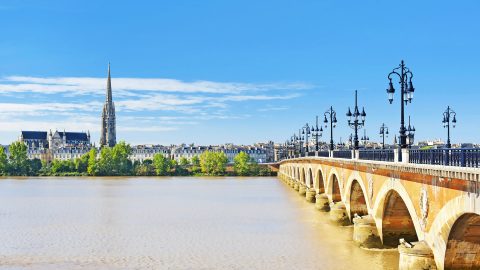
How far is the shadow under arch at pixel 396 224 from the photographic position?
28172 millimetres

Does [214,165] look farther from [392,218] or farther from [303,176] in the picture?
[392,218]

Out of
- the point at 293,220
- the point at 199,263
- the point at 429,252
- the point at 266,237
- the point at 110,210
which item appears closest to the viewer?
the point at 429,252

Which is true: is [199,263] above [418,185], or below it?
below

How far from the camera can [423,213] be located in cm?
2070

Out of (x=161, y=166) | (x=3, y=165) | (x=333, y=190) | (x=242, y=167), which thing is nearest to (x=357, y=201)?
(x=333, y=190)

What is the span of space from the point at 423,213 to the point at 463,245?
6.82 ft

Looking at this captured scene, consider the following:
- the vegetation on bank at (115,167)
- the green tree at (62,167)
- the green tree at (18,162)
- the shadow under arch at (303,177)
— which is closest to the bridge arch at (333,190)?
the shadow under arch at (303,177)

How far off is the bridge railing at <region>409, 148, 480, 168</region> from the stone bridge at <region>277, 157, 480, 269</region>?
0.45m

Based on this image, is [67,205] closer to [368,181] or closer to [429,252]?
[368,181]

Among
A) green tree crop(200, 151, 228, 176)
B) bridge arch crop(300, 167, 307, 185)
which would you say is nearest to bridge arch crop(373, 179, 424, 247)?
bridge arch crop(300, 167, 307, 185)

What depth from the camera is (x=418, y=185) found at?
21.1 metres

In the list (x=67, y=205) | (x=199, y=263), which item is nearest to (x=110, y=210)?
(x=67, y=205)

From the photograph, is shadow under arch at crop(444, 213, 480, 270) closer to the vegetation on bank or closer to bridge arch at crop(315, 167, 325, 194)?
bridge arch at crop(315, 167, 325, 194)

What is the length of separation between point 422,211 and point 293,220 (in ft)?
78.4
